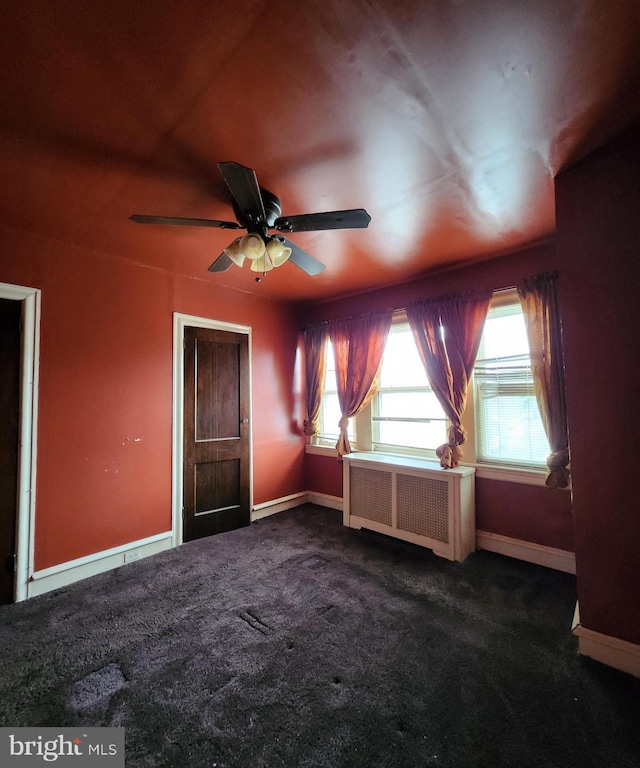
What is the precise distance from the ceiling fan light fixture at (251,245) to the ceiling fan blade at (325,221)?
0.14 m

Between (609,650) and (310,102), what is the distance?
2.99 meters

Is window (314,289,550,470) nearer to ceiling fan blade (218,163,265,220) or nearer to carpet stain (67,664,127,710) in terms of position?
ceiling fan blade (218,163,265,220)

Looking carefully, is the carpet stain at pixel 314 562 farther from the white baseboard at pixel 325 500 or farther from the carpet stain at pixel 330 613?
the white baseboard at pixel 325 500

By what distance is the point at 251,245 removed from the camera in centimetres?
178

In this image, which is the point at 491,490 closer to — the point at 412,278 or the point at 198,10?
the point at 412,278

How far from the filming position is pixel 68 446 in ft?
8.29

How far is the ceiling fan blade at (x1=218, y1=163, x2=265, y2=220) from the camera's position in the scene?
1.39 m

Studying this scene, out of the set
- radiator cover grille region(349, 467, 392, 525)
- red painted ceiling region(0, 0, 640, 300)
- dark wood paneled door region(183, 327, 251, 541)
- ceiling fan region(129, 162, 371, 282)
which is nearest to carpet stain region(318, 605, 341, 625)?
radiator cover grille region(349, 467, 392, 525)

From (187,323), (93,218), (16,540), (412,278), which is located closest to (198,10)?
(93,218)

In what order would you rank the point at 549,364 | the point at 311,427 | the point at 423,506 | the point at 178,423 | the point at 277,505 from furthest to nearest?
the point at 311,427, the point at 277,505, the point at 178,423, the point at 423,506, the point at 549,364

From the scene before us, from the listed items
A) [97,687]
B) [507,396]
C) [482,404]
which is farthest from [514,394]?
[97,687]

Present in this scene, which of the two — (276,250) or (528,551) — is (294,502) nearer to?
(528,551)

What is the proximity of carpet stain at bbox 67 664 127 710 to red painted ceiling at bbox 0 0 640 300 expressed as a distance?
2.62m

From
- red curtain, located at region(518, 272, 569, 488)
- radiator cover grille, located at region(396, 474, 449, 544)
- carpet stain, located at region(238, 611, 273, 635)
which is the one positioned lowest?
carpet stain, located at region(238, 611, 273, 635)
